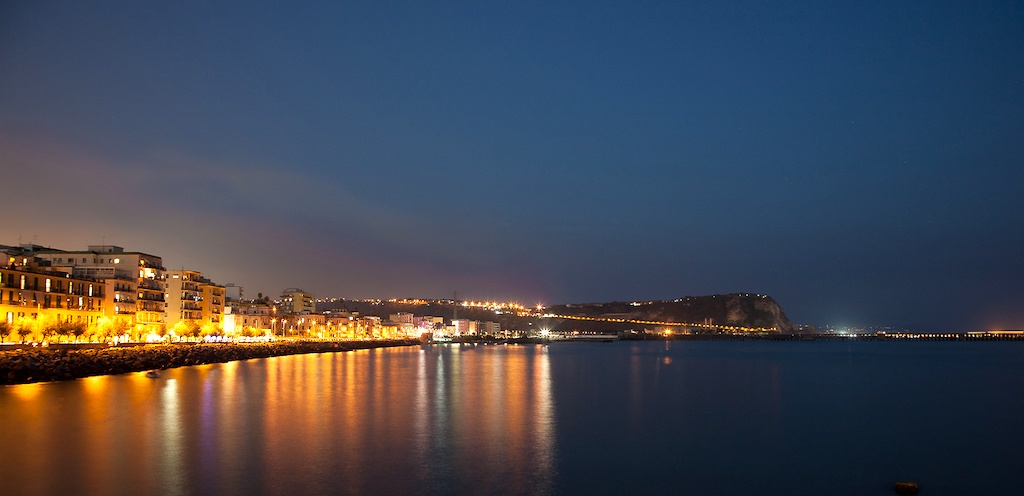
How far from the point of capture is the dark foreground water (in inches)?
486

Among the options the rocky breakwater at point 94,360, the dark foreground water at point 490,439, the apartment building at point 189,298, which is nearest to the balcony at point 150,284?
the apartment building at point 189,298

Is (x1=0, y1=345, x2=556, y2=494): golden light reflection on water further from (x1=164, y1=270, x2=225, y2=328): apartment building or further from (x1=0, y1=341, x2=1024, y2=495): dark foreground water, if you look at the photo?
(x1=164, y1=270, x2=225, y2=328): apartment building

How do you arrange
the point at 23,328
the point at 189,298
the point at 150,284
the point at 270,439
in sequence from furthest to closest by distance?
1. the point at 189,298
2. the point at 150,284
3. the point at 23,328
4. the point at 270,439

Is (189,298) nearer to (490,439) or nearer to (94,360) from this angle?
(94,360)

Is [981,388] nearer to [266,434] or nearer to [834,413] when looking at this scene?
[834,413]

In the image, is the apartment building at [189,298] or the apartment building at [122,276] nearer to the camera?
the apartment building at [122,276]

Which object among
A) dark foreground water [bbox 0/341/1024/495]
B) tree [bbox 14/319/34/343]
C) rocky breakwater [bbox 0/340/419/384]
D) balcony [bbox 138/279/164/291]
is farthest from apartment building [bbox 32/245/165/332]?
dark foreground water [bbox 0/341/1024/495]

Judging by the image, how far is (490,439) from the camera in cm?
1666

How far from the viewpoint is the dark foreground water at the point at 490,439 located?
12.3m

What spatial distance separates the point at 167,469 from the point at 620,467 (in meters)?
8.03

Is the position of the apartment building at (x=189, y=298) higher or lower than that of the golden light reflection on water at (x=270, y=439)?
higher

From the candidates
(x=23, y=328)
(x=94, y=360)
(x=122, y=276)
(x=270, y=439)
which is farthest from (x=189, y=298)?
(x=270, y=439)

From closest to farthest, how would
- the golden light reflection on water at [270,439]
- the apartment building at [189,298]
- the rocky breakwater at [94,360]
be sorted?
the golden light reflection on water at [270,439] < the rocky breakwater at [94,360] < the apartment building at [189,298]

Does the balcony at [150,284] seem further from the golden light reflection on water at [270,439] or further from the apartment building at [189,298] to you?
the golden light reflection on water at [270,439]
